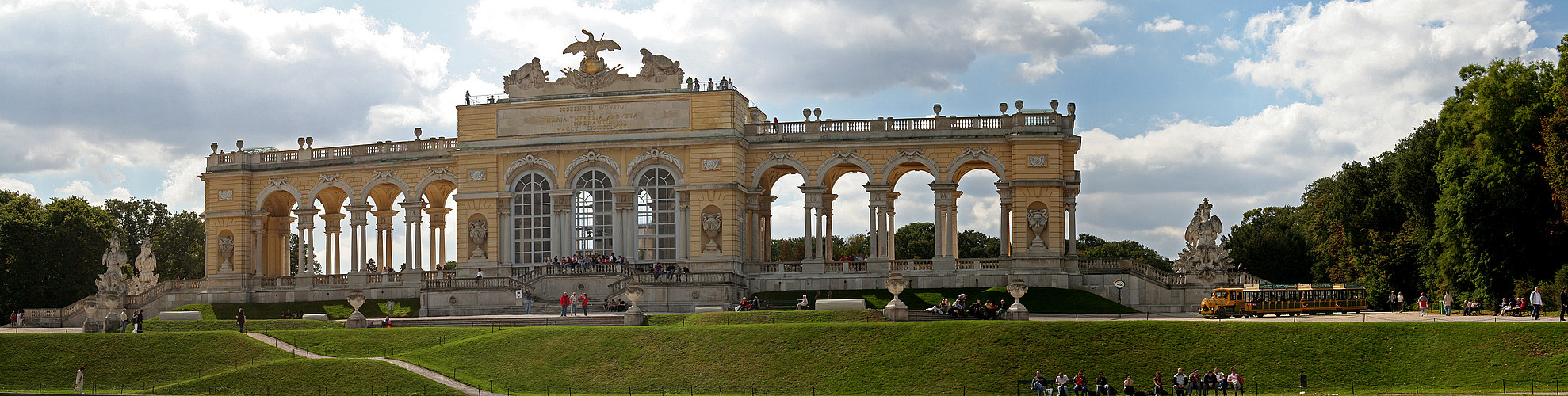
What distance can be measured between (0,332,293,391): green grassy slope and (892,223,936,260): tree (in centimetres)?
5875

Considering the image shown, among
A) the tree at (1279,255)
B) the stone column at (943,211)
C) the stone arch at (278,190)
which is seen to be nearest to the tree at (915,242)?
the tree at (1279,255)

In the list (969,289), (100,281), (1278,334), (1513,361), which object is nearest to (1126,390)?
(1278,334)

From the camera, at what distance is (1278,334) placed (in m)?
38.3

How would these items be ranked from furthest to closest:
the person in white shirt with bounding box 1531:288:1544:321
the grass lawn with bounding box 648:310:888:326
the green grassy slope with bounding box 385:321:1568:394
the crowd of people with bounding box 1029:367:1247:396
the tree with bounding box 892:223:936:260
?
the tree with bounding box 892:223:936:260 → the grass lawn with bounding box 648:310:888:326 → the person in white shirt with bounding box 1531:288:1544:321 → the green grassy slope with bounding box 385:321:1568:394 → the crowd of people with bounding box 1029:367:1247:396

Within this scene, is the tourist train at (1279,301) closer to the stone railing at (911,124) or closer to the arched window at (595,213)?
the stone railing at (911,124)

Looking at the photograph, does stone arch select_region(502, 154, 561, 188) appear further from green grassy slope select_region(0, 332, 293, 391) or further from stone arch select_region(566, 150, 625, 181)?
green grassy slope select_region(0, 332, 293, 391)

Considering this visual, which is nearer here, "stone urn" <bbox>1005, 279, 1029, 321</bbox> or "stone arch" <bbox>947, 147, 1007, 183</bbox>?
"stone urn" <bbox>1005, 279, 1029, 321</bbox>

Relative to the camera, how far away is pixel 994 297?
53.9m

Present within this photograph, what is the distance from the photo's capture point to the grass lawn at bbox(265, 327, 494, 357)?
42.9 metres

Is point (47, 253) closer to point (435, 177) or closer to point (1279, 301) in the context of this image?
point (435, 177)

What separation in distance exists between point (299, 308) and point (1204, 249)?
40260 millimetres

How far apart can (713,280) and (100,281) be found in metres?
25.6

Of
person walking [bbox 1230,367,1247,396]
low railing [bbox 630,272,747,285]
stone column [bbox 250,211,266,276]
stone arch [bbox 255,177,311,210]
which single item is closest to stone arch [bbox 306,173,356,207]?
stone arch [bbox 255,177,311,210]

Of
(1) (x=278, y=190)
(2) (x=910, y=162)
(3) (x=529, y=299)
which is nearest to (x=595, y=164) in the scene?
(3) (x=529, y=299)
